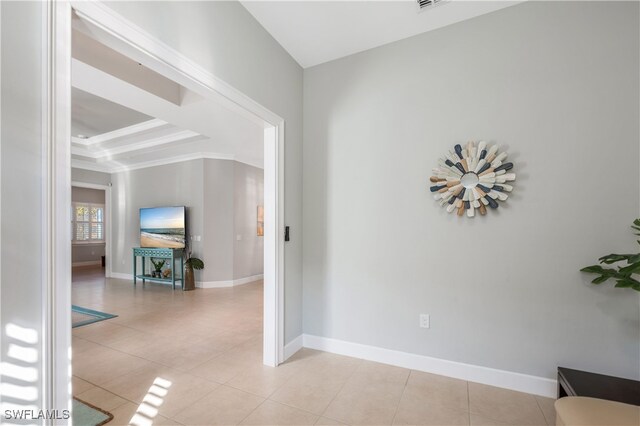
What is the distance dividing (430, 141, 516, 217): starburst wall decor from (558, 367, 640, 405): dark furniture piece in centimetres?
121

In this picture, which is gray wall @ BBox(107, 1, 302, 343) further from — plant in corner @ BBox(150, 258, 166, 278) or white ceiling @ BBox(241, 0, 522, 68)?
plant in corner @ BBox(150, 258, 166, 278)

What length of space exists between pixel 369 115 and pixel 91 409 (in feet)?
10.5

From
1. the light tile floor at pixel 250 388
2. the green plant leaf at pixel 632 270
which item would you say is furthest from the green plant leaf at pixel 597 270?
the light tile floor at pixel 250 388

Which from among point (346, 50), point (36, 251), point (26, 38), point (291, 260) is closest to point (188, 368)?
point (291, 260)

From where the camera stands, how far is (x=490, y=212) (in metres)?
2.36

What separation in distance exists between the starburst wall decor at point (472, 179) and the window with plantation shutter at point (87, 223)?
36.0 feet

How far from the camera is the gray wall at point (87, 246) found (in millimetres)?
9484

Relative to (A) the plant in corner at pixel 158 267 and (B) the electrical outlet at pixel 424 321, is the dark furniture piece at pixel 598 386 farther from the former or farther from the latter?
Answer: (A) the plant in corner at pixel 158 267

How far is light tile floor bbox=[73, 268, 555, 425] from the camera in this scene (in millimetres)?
1965

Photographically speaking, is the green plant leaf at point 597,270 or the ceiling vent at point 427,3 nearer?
the green plant leaf at point 597,270

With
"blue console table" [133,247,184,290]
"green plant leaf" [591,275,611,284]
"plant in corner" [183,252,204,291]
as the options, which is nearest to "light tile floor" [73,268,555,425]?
"green plant leaf" [591,275,611,284]

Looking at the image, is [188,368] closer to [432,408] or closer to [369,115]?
[432,408]

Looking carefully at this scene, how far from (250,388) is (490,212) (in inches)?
93.1

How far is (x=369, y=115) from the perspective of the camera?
9.21 feet
